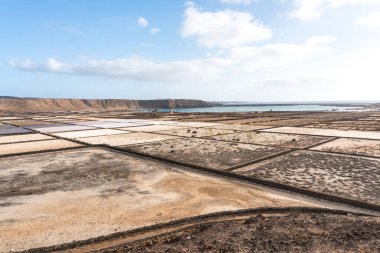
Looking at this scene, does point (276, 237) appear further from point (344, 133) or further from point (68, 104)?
point (68, 104)

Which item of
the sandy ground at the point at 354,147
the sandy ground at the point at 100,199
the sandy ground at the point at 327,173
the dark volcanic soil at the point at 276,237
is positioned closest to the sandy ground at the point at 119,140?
the sandy ground at the point at 100,199

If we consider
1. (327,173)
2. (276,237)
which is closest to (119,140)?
(327,173)

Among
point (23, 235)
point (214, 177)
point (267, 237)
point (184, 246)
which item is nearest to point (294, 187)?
point (214, 177)

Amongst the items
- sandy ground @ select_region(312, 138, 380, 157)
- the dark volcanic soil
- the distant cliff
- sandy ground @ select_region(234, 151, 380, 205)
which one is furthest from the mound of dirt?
the dark volcanic soil

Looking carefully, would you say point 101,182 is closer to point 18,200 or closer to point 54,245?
point 18,200

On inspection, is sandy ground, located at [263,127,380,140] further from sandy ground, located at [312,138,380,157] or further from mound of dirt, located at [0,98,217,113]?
mound of dirt, located at [0,98,217,113]
